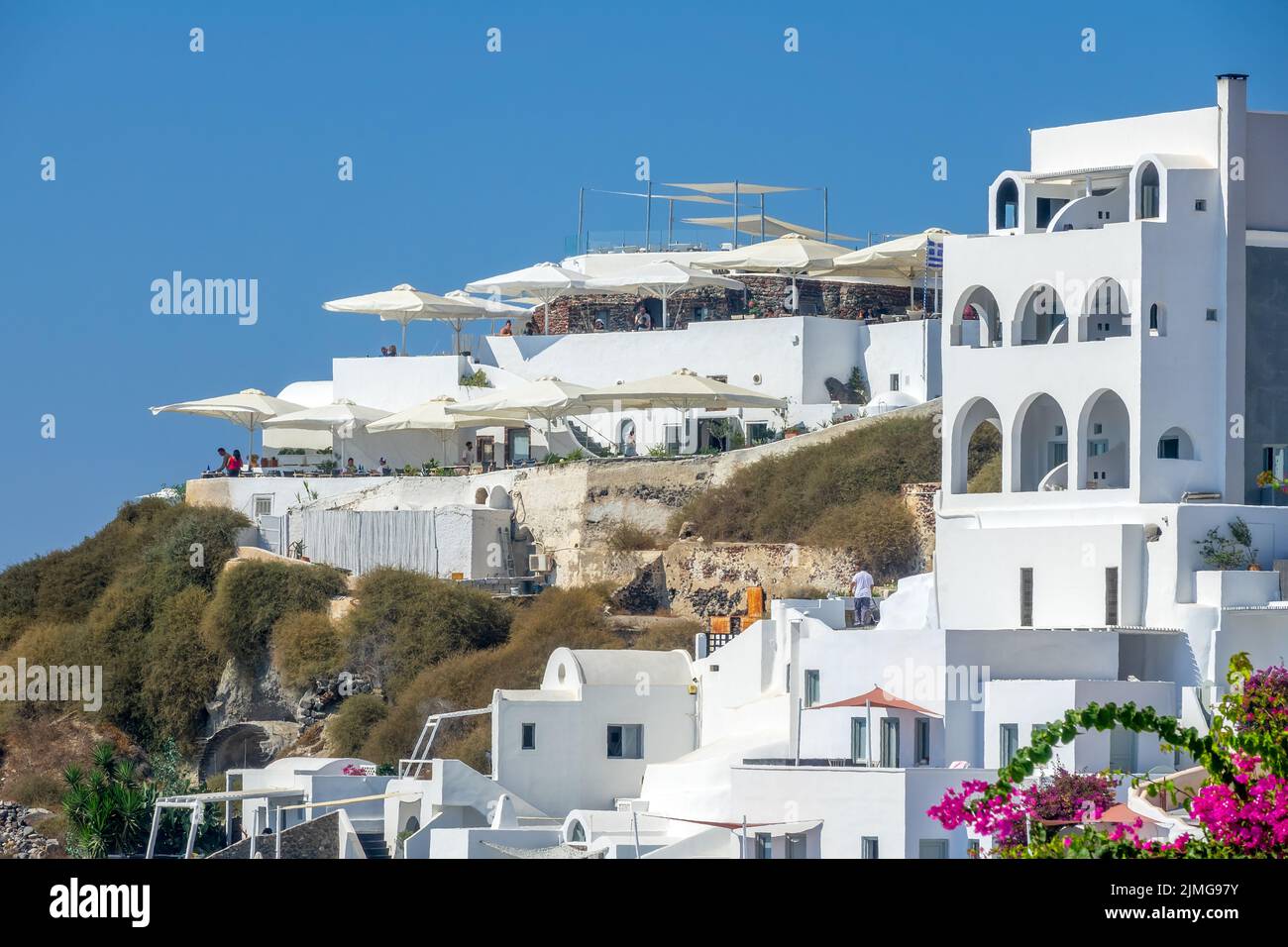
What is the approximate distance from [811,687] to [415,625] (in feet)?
48.4

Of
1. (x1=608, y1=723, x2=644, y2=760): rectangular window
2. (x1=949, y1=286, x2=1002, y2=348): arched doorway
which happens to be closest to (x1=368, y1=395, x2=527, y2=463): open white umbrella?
(x1=608, y1=723, x2=644, y2=760): rectangular window

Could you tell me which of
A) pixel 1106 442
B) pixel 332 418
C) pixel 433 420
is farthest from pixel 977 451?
pixel 332 418

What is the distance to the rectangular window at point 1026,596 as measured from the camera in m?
33.9

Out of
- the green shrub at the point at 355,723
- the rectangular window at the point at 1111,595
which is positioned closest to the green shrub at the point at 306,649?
the green shrub at the point at 355,723

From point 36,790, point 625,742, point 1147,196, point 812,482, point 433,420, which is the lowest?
point 36,790

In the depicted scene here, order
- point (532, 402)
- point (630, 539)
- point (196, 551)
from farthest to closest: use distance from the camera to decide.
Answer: point (196, 551)
point (532, 402)
point (630, 539)

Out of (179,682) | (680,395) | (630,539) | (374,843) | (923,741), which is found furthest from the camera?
(179,682)

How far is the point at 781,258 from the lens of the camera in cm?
5806

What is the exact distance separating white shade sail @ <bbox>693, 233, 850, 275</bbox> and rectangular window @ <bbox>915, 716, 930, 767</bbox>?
2733cm

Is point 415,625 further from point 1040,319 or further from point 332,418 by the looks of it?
point 1040,319

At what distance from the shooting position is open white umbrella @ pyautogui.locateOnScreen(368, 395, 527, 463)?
5319 centimetres

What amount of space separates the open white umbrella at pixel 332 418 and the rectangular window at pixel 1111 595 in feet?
85.7

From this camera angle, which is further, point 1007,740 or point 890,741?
point 890,741
